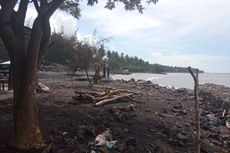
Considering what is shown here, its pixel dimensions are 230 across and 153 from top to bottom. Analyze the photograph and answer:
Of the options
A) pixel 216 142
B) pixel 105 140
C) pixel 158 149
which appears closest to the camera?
pixel 105 140

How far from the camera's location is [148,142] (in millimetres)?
12688

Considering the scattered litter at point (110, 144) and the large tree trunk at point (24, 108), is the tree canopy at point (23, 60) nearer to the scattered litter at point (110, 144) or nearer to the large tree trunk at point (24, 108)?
the large tree trunk at point (24, 108)

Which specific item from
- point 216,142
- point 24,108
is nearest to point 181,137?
point 216,142

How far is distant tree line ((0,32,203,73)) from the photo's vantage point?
3617 cm

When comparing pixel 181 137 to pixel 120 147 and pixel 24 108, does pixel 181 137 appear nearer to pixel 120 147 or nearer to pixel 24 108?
pixel 120 147

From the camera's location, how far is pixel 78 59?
32562 mm

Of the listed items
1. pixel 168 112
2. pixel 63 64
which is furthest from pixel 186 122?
pixel 63 64

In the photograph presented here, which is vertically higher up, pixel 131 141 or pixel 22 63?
pixel 22 63

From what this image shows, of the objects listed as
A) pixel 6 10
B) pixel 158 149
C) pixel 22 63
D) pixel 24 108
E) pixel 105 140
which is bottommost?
pixel 158 149

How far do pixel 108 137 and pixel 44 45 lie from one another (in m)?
3.31

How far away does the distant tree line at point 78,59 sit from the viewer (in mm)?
36175

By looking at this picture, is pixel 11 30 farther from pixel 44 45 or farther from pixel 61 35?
pixel 61 35

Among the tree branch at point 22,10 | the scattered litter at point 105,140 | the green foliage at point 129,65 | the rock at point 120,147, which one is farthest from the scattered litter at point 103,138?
the green foliage at point 129,65

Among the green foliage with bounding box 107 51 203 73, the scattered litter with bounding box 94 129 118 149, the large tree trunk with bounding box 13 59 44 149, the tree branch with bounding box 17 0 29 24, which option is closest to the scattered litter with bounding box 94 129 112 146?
the scattered litter with bounding box 94 129 118 149
